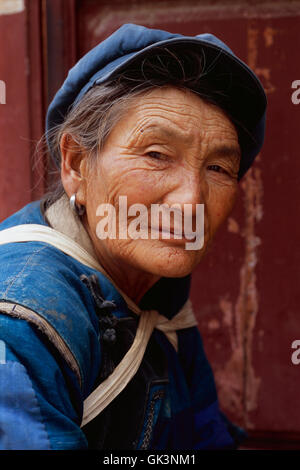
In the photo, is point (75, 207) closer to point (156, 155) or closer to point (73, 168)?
point (73, 168)

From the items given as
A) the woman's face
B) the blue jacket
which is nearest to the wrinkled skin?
the woman's face

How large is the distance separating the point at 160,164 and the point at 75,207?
244 mm

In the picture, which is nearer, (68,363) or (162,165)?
(68,363)

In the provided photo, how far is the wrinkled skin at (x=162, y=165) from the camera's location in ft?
3.50

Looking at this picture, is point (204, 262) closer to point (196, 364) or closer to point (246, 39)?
point (196, 364)

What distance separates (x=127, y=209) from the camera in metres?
1.08

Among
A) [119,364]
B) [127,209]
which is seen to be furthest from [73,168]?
[119,364]

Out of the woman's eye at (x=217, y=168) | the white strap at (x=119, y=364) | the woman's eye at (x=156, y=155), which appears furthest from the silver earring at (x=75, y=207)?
the woman's eye at (x=217, y=168)

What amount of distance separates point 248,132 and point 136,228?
423 millimetres

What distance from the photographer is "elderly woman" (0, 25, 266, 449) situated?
0.96 m

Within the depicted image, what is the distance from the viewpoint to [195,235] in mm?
1121

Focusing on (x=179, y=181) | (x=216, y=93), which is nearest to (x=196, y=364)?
(x=179, y=181)

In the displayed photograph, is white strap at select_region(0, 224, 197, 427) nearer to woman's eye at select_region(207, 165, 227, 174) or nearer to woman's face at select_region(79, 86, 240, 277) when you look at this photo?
woman's face at select_region(79, 86, 240, 277)

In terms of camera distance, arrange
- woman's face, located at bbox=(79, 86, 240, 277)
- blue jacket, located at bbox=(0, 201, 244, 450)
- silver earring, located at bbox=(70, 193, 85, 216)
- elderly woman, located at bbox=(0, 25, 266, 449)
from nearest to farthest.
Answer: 1. blue jacket, located at bbox=(0, 201, 244, 450)
2. elderly woman, located at bbox=(0, 25, 266, 449)
3. woman's face, located at bbox=(79, 86, 240, 277)
4. silver earring, located at bbox=(70, 193, 85, 216)
